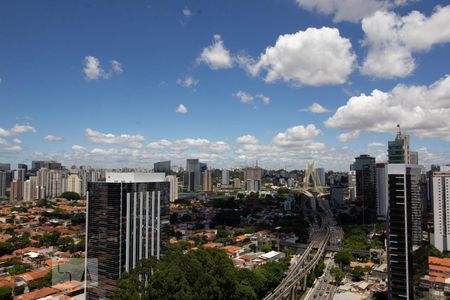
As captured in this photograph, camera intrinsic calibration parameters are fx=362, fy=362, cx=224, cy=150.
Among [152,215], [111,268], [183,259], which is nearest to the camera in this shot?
[183,259]

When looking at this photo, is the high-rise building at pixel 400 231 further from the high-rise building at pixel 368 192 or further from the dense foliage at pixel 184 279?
the high-rise building at pixel 368 192

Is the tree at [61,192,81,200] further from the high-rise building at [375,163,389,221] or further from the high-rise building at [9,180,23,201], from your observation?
the high-rise building at [375,163,389,221]

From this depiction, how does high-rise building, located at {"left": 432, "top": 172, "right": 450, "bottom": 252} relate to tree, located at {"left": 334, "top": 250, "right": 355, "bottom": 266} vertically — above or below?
above

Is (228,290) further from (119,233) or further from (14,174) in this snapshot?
(14,174)

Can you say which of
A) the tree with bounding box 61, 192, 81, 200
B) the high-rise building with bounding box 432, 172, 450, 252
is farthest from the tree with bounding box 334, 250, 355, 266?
the tree with bounding box 61, 192, 81, 200

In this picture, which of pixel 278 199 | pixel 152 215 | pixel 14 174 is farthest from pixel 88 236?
pixel 14 174

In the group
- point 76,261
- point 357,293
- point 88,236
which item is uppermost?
point 88,236

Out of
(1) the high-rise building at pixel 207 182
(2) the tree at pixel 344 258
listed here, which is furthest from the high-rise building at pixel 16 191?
(2) the tree at pixel 344 258
